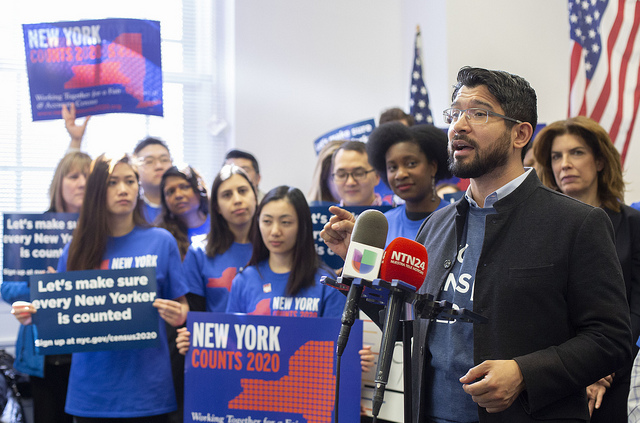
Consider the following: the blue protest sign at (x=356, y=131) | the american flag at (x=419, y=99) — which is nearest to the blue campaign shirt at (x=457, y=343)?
the blue protest sign at (x=356, y=131)

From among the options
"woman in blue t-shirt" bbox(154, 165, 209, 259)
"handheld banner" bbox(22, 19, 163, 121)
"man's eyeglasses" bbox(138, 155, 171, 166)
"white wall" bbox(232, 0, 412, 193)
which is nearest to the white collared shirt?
"woman in blue t-shirt" bbox(154, 165, 209, 259)

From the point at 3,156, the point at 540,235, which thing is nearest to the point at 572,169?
the point at 540,235

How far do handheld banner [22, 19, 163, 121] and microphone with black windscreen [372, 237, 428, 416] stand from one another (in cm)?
337

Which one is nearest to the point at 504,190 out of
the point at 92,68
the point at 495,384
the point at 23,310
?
the point at 495,384

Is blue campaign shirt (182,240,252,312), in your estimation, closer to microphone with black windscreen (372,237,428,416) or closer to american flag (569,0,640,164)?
microphone with black windscreen (372,237,428,416)

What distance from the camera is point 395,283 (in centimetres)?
125

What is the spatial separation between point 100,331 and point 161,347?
0.31 m

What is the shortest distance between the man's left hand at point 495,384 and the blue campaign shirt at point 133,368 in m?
1.95

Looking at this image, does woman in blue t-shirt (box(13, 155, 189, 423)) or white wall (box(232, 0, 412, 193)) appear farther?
white wall (box(232, 0, 412, 193))

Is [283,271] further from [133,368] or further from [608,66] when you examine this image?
[608,66]

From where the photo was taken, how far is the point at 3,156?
19.2ft

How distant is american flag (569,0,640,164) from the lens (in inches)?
194

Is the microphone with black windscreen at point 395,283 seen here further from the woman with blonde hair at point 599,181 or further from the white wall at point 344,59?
the white wall at point 344,59

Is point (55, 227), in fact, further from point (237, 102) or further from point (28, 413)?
point (237, 102)
